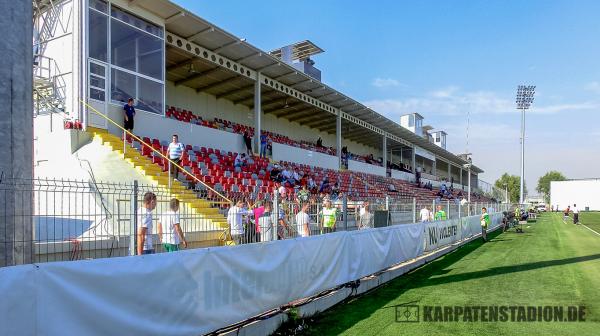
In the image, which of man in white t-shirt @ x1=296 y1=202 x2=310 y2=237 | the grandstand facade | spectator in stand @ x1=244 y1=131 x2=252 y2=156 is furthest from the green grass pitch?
spectator in stand @ x1=244 y1=131 x2=252 y2=156

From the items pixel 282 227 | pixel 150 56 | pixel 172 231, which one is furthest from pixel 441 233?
pixel 150 56

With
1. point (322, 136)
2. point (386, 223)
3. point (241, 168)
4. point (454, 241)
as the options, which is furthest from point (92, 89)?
point (322, 136)

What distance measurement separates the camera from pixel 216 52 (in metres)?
19.5

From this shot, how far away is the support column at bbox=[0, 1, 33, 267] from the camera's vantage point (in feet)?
13.3

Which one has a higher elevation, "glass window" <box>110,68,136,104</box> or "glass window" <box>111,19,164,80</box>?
"glass window" <box>111,19,164,80</box>

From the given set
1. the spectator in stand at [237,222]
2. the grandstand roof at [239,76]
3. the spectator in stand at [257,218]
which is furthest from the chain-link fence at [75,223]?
the grandstand roof at [239,76]

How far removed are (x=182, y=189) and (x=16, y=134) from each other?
282 inches

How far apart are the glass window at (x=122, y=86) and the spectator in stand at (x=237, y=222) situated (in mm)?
8272

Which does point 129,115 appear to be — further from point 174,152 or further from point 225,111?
point 225,111

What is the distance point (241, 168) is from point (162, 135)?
3.61 metres

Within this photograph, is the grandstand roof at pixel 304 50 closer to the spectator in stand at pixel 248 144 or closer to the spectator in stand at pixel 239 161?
the spectator in stand at pixel 248 144

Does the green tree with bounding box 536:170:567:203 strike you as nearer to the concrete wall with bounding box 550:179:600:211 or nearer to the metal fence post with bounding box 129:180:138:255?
the concrete wall with bounding box 550:179:600:211

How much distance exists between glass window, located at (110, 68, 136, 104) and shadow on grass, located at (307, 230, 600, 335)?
10.4 meters

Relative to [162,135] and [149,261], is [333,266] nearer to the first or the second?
[149,261]
